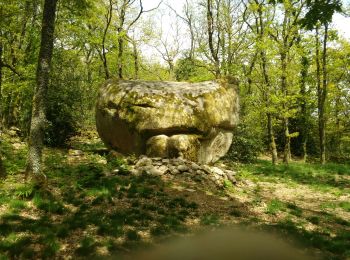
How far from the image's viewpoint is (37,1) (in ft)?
55.3

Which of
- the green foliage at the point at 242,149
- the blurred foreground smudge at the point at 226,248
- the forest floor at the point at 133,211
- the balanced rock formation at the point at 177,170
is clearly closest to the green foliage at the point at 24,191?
the forest floor at the point at 133,211

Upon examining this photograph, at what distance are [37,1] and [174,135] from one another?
10.0 m

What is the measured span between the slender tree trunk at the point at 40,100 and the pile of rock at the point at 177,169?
3.82m

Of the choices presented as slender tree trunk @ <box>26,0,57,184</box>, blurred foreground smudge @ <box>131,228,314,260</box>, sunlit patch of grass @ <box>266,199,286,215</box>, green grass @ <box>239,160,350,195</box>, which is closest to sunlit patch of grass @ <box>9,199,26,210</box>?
slender tree trunk @ <box>26,0,57,184</box>

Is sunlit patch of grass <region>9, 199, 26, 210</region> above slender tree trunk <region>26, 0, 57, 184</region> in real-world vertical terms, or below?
below

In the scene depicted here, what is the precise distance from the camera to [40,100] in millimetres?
10016

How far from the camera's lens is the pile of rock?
42.6 feet

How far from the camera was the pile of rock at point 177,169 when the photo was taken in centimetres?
A: 1298

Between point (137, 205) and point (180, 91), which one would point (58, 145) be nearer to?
point (180, 91)

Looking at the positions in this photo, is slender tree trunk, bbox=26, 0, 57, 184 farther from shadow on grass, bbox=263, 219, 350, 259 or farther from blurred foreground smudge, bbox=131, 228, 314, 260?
shadow on grass, bbox=263, 219, 350, 259

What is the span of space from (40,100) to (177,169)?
5843mm

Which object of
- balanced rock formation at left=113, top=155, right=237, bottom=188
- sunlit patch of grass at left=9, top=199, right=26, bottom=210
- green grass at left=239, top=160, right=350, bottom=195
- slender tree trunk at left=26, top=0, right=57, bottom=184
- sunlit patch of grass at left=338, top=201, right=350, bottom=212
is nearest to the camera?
sunlit patch of grass at left=9, top=199, right=26, bottom=210

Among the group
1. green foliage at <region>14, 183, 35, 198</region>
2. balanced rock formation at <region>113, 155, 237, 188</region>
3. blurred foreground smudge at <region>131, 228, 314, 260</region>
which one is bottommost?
blurred foreground smudge at <region>131, 228, 314, 260</region>

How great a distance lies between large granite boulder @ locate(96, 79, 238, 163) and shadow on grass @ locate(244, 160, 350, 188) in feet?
10.1
